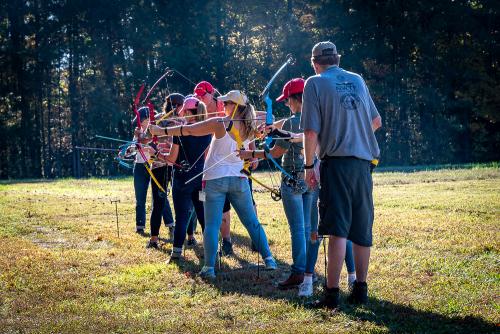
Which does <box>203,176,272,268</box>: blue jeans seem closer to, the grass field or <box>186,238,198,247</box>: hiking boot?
the grass field

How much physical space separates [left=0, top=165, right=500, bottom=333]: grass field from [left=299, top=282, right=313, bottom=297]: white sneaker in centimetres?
21

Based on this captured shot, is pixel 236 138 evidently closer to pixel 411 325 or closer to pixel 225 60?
pixel 411 325

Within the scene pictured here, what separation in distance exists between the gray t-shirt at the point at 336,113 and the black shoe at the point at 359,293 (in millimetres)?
1115

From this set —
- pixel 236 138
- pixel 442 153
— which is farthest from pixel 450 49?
pixel 236 138

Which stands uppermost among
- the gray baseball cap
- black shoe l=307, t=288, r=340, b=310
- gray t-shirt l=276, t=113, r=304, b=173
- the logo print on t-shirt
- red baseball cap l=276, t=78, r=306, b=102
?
the gray baseball cap

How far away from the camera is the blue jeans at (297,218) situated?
7.34 m

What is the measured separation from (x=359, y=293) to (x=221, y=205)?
6.57ft

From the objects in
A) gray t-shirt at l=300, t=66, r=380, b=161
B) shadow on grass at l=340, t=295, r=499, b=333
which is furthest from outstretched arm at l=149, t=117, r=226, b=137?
shadow on grass at l=340, t=295, r=499, b=333

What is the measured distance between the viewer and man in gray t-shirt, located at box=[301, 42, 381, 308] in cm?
624

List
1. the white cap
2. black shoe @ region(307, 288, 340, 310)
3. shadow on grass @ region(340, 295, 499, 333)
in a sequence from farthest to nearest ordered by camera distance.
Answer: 1. the white cap
2. black shoe @ region(307, 288, 340, 310)
3. shadow on grass @ region(340, 295, 499, 333)

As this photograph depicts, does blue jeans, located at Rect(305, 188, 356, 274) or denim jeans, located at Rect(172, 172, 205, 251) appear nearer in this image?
blue jeans, located at Rect(305, 188, 356, 274)

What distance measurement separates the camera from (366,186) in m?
6.32

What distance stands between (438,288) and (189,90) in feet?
115

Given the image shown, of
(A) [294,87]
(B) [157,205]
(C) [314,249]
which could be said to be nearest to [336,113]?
(A) [294,87]
